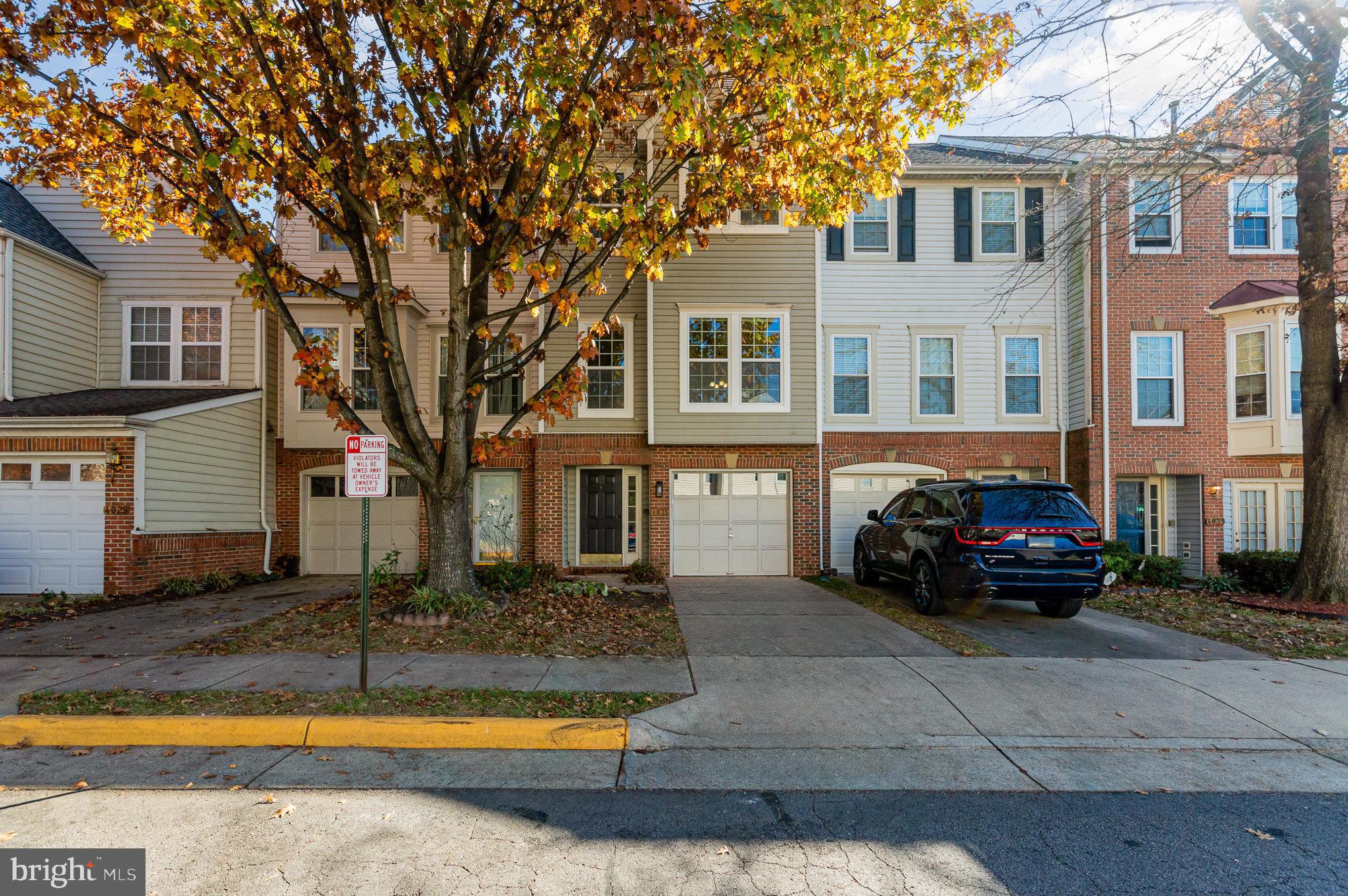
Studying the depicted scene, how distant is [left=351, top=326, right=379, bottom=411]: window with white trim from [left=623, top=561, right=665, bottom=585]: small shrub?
624 cm

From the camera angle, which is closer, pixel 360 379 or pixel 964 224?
pixel 360 379

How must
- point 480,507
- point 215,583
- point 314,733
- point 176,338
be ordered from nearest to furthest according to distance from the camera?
point 314,733 → point 215,583 → point 176,338 → point 480,507

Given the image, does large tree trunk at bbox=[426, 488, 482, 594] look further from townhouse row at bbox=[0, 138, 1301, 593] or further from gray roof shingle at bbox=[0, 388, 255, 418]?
gray roof shingle at bbox=[0, 388, 255, 418]

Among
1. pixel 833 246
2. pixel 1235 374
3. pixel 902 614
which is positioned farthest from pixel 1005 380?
pixel 902 614

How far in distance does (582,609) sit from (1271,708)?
24.4 ft

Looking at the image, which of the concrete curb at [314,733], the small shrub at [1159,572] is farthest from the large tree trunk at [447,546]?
the small shrub at [1159,572]

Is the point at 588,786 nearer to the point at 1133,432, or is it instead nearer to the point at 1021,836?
the point at 1021,836

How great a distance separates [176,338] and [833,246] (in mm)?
13635

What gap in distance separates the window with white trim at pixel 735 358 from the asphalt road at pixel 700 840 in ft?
32.0

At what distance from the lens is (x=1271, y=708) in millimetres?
6055

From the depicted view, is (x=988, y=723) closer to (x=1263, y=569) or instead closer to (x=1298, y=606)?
(x=1298, y=606)

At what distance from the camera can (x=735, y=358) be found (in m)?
13.7

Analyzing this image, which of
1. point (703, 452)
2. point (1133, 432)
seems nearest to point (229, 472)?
point (703, 452)

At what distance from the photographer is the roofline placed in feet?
39.7
